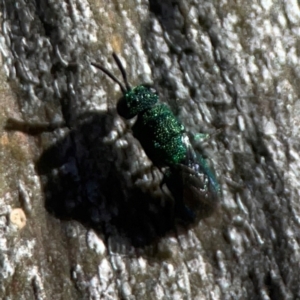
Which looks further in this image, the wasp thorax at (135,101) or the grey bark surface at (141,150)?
the wasp thorax at (135,101)

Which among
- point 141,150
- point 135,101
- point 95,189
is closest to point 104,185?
point 95,189

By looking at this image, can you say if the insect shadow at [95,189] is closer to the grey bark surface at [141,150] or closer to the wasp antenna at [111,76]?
the grey bark surface at [141,150]

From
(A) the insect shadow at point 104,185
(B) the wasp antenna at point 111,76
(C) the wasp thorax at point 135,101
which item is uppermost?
(B) the wasp antenna at point 111,76

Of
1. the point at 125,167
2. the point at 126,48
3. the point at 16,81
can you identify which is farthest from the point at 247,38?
the point at 16,81

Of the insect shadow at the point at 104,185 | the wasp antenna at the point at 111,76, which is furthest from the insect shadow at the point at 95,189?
the wasp antenna at the point at 111,76

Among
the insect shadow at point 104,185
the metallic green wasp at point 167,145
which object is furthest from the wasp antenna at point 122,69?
the insect shadow at point 104,185

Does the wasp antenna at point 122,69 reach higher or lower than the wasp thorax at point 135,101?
higher

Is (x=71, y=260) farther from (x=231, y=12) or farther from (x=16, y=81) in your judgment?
(x=231, y=12)

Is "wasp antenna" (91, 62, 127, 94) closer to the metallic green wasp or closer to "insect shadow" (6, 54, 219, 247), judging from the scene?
the metallic green wasp
